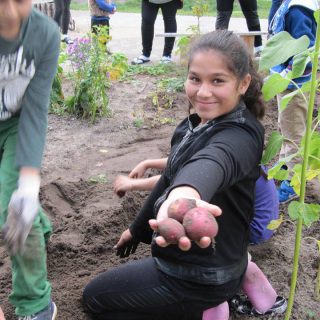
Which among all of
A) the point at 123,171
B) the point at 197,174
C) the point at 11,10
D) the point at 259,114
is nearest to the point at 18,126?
the point at 11,10

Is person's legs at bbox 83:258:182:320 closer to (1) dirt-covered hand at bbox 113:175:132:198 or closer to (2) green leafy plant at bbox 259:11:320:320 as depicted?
(1) dirt-covered hand at bbox 113:175:132:198

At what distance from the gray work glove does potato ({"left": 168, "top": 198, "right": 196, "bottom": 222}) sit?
2.14ft

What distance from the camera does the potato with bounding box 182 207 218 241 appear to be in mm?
1324

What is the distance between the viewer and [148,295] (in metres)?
2.13

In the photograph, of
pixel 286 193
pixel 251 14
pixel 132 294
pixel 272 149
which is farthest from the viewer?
pixel 251 14

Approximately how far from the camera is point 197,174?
156 centimetres

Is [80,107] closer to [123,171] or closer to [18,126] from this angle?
[123,171]

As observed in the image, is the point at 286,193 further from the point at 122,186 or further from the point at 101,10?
the point at 101,10

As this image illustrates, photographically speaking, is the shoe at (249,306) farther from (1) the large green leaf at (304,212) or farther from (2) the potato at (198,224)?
(2) the potato at (198,224)

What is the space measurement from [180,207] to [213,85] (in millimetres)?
739

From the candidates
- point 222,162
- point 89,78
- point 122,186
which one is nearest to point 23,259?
point 122,186

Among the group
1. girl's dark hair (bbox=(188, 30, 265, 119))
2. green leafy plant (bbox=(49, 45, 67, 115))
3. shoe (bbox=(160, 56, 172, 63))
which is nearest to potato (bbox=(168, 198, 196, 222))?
girl's dark hair (bbox=(188, 30, 265, 119))

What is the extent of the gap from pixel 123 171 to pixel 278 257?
148 centimetres

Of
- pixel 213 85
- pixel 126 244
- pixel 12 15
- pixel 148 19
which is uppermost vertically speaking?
pixel 12 15
